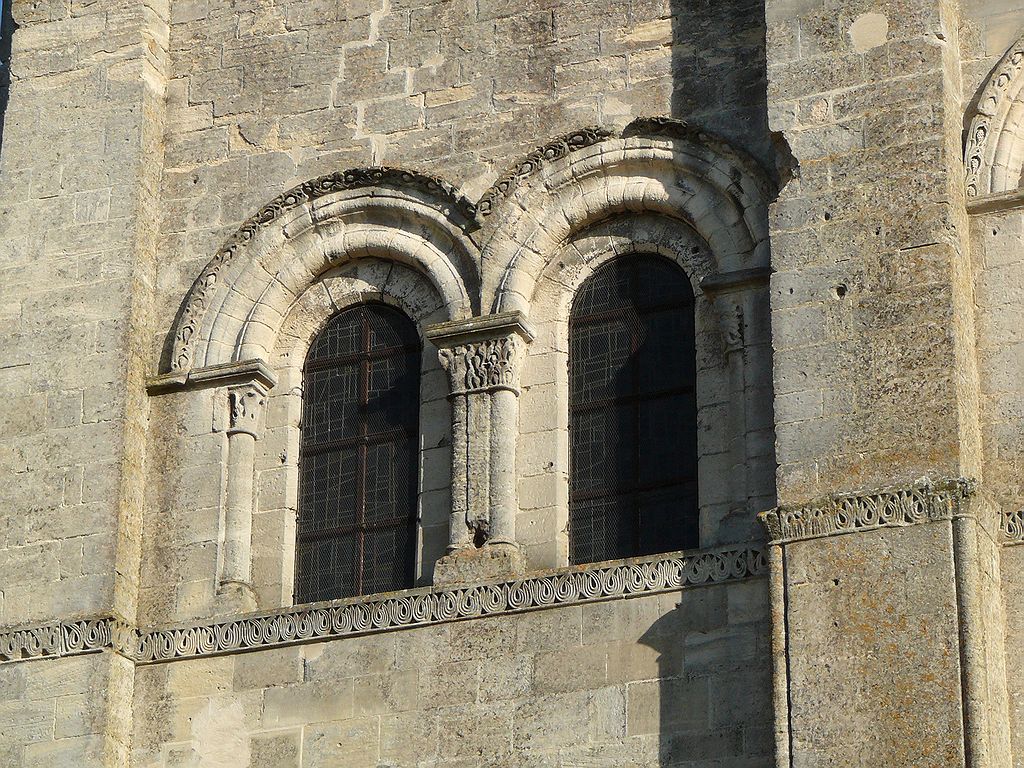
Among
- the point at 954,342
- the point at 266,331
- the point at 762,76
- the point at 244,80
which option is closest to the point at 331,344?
the point at 266,331

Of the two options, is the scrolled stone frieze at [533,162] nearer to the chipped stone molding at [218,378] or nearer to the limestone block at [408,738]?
the chipped stone molding at [218,378]

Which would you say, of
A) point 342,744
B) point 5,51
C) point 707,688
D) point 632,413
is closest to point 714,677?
point 707,688

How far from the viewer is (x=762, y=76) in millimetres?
15219

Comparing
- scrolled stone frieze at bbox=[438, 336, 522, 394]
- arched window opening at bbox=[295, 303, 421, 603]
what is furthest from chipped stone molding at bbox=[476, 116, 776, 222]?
arched window opening at bbox=[295, 303, 421, 603]

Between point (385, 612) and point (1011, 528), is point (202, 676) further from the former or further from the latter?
point (1011, 528)

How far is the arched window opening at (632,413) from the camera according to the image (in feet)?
48.1

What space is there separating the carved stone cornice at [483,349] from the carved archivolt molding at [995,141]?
9.39ft

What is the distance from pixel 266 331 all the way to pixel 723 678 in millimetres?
4079

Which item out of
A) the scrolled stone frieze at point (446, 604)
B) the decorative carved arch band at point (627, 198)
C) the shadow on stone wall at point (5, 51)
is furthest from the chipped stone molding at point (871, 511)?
the shadow on stone wall at point (5, 51)

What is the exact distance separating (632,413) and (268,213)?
2.86 meters

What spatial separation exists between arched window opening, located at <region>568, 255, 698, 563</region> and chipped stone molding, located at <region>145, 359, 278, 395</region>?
200 cm

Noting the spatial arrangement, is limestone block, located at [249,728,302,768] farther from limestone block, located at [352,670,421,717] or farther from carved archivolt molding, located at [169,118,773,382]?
carved archivolt molding, located at [169,118,773,382]

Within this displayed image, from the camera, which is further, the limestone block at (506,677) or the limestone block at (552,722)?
the limestone block at (506,677)

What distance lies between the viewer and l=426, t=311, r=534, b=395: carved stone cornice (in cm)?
1514
